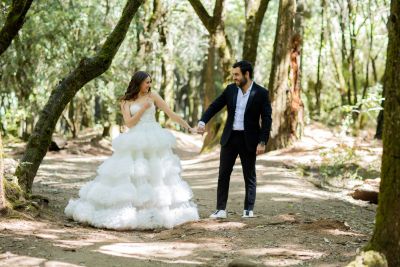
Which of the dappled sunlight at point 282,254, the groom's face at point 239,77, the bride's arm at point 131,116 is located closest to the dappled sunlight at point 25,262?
the dappled sunlight at point 282,254

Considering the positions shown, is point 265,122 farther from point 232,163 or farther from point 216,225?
point 216,225

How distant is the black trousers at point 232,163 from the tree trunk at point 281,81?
8937 millimetres

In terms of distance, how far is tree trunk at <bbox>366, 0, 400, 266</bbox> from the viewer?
478 centimetres

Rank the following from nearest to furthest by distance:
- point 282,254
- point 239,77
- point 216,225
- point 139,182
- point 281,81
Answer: point 282,254
point 216,225
point 239,77
point 139,182
point 281,81

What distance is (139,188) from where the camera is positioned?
843 centimetres

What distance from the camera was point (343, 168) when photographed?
1518cm

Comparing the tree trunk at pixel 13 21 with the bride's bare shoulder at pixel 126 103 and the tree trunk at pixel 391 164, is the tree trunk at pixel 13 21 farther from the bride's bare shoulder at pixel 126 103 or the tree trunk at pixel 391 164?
the tree trunk at pixel 391 164

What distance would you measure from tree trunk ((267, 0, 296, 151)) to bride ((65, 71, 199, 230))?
8946mm

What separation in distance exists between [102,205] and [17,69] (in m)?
17.7

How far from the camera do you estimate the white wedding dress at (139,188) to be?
8.32 metres

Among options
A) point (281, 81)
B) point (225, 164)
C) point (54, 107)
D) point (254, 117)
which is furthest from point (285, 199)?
point (281, 81)

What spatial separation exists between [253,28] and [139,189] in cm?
1134

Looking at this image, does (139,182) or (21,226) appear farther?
(139,182)

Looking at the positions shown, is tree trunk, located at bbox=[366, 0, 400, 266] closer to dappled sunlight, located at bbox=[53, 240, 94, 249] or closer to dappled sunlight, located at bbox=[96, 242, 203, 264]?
dappled sunlight, located at bbox=[96, 242, 203, 264]
